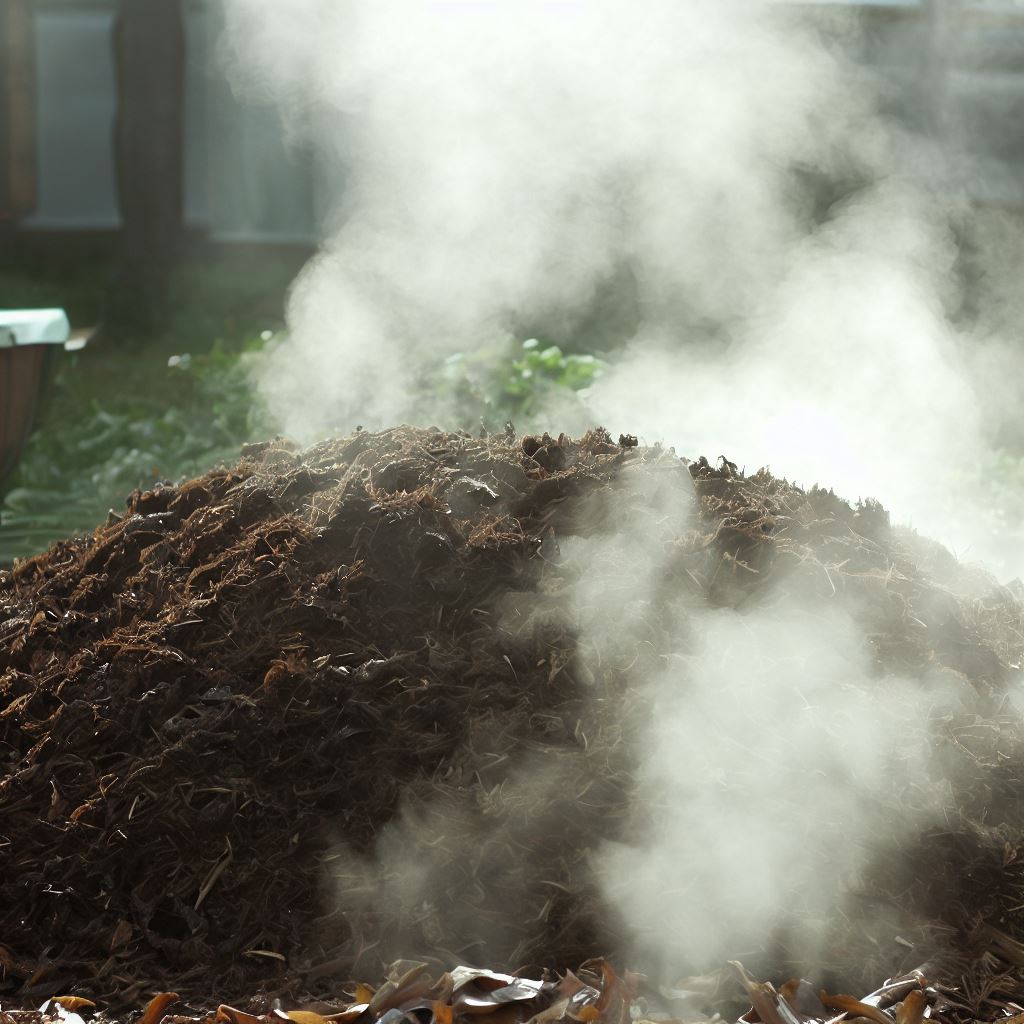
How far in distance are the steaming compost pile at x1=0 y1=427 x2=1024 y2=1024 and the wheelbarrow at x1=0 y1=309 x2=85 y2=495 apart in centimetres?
214

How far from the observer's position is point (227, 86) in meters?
10.5

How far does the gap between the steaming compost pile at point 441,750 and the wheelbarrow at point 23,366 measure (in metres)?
2.14

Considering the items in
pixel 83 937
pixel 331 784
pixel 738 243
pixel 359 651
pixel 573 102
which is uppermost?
pixel 573 102

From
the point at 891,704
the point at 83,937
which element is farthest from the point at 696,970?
the point at 83,937

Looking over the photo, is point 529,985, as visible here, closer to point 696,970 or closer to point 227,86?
point 696,970

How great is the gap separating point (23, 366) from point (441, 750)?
350 centimetres

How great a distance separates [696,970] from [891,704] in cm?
81

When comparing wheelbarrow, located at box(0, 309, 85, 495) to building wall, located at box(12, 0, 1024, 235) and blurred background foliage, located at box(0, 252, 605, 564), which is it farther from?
building wall, located at box(12, 0, 1024, 235)

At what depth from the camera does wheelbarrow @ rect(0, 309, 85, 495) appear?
530cm

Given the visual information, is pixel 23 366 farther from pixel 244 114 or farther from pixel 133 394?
pixel 244 114

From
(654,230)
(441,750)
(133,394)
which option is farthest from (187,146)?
(441,750)

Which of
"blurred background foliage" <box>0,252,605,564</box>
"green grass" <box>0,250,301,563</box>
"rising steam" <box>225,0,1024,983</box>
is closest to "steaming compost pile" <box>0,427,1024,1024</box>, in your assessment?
"rising steam" <box>225,0,1024,983</box>

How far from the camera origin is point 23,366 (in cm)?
541

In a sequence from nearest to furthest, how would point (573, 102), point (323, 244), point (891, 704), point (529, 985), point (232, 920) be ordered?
point (529, 985) → point (232, 920) → point (891, 704) → point (573, 102) → point (323, 244)
